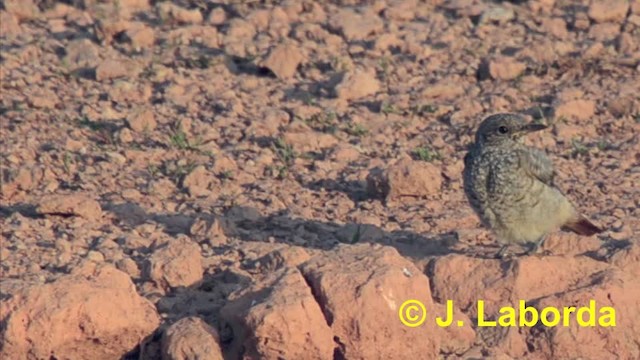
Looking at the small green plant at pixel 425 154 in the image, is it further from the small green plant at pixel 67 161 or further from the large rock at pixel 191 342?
the large rock at pixel 191 342

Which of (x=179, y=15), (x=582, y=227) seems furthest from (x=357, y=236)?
(x=179, y=15)

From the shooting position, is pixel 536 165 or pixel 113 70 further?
pixel 113 70

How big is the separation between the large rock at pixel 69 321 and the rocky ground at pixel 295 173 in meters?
0.01

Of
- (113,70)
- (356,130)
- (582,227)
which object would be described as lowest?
(113,70)

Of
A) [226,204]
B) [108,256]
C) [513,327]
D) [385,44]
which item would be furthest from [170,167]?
[513,327]

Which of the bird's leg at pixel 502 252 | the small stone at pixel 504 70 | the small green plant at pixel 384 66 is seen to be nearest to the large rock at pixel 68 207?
the bird's leg at pixel 502 252

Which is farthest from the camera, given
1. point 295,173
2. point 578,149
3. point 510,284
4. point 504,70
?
point 504,70

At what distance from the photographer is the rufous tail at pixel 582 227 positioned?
9.08 m

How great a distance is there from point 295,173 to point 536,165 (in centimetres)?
247

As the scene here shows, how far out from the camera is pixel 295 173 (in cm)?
1109

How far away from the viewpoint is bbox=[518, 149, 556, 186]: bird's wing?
355 inches

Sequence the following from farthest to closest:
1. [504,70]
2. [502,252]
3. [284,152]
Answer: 1. [504,70]
2. [284,152]
3. [502,252]

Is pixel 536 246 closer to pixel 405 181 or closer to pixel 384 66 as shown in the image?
pixel 405 181

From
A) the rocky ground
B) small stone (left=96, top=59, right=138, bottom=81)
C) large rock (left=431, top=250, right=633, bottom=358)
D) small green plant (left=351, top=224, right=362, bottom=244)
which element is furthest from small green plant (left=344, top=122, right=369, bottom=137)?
large rock (left=431, top=250, right=633, bottom=358)
